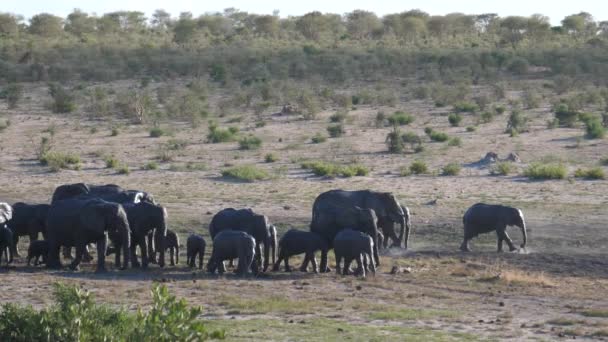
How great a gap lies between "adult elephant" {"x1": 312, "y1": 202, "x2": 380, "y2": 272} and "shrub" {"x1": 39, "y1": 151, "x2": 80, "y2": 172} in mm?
12563

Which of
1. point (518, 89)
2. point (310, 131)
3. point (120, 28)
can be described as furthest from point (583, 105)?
→ point (120, 28)

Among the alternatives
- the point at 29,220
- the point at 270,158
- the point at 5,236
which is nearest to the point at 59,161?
the point at 270,158

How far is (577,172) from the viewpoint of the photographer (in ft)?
100

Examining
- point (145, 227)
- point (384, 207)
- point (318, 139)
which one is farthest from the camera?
point (318, 139)

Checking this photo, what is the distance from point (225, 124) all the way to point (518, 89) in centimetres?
1523

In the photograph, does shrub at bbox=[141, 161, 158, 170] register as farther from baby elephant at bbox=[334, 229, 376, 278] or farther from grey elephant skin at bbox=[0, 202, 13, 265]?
baby elephant at bbox=[334, 229, 376, 278]

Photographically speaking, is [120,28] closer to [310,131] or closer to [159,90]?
[159,90]

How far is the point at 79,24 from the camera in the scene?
263 ft

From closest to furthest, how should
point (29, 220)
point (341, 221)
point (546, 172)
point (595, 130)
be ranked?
point (341, 221)
point (29, 220)
point (546, 172)
point (595, 130)

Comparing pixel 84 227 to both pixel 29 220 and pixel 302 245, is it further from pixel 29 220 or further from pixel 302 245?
pixel 302 245

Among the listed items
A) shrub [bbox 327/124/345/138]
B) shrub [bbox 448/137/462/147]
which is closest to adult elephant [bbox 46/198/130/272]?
shrub [bbox 448/137/462/147]

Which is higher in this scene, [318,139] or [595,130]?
[595,130]

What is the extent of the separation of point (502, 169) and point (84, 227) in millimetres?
14335

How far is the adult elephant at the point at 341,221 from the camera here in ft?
66.2
